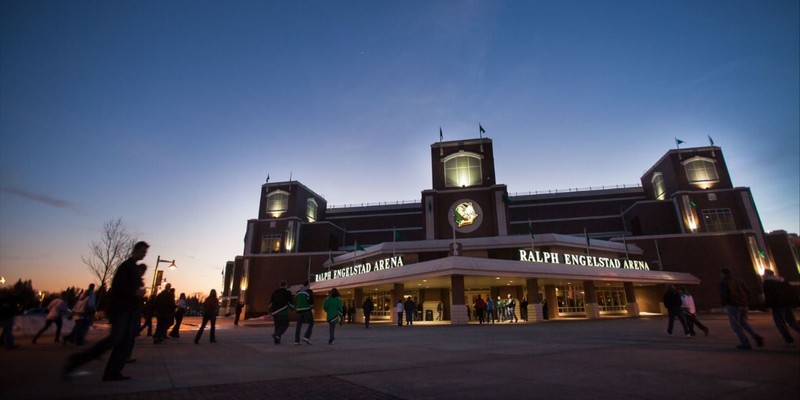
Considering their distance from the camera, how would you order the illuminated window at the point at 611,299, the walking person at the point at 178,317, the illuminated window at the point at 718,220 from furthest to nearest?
the illuminated window at the point at 718,220 → the illuminated window at the point at 611,299 → the walking person at the point at 178,317

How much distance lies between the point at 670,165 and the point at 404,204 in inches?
1707

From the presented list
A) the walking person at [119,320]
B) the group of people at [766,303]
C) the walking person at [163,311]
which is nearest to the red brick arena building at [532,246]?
the walking person at [163,311]

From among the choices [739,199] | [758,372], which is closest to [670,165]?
[739,199]

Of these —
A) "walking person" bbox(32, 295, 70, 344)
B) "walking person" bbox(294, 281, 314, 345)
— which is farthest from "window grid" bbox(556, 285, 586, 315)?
"walking person" bbox(32, 295, 70, 344)

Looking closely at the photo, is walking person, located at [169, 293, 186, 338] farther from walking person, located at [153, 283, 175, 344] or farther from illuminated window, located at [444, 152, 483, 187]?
illuminated window, located at [444, 152, 483, 187]

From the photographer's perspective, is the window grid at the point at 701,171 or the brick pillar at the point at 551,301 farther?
the window grid at the point at 701,171

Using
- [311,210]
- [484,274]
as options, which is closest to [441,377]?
[484,274]

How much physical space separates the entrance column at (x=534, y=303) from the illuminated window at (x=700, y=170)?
38.7 m

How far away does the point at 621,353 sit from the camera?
7.64m

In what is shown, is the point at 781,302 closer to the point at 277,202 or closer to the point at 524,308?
the point at 524,308

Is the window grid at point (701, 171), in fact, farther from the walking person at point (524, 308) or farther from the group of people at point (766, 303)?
the group of people at point (766, 303)

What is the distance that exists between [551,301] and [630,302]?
336 inches

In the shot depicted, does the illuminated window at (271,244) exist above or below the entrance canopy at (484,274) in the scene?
above

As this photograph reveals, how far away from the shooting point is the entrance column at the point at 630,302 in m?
33.2
